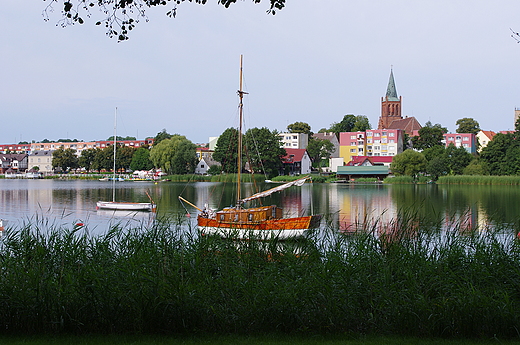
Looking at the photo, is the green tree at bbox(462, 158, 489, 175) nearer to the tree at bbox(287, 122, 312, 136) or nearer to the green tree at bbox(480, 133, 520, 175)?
the green tree at bbox(480, 133, 520, 175)

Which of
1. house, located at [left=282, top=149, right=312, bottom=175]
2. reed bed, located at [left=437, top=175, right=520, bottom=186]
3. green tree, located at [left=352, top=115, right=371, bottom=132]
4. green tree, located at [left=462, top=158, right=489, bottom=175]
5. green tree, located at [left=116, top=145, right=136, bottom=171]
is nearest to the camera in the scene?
reed bed, located at [left=437, top=175, right=520, bottom=186]

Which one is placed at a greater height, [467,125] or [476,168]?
[467,125]

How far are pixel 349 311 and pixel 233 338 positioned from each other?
1768mm

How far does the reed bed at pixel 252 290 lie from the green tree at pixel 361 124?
124 meters

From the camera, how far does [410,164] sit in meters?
89.8

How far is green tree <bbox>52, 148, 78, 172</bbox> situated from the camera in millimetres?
134125

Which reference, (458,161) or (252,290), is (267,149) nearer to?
(458,161)

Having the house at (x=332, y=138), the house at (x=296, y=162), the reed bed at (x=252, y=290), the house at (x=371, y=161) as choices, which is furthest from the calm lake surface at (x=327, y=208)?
the house at (x=332, y=138)

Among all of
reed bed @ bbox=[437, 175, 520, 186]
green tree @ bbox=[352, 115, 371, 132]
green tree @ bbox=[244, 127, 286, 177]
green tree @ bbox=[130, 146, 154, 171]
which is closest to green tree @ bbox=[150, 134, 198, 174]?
green tree @ bbox=[244, 127, 286, 177]

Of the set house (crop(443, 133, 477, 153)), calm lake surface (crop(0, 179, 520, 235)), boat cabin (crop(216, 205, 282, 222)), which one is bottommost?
calm lake surface (crop(0, 179, 520, 235))

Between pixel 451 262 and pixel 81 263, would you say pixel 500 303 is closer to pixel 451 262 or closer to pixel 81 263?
pixel 451 262

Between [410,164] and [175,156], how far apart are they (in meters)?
42.9

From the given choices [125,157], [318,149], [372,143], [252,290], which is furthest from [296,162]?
[252,290]

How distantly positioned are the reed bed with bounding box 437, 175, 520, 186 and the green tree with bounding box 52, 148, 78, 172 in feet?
309
